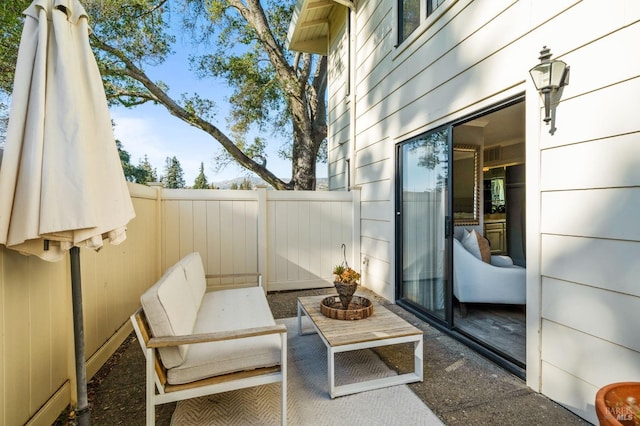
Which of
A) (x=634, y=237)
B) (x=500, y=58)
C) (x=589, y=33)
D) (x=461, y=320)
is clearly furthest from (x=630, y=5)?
(x=461, y=320)

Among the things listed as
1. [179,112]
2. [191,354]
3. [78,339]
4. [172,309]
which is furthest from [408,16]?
[179,112]

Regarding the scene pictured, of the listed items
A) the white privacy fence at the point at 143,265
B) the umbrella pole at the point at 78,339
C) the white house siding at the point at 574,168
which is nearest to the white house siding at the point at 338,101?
the white privacy fence at the point at 143,265

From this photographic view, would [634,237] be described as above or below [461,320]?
above

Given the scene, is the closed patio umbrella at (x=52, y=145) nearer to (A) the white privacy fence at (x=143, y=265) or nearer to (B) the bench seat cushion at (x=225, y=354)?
(A) the white privacy fence at (x=143, y=265)

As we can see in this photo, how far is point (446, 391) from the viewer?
220cm

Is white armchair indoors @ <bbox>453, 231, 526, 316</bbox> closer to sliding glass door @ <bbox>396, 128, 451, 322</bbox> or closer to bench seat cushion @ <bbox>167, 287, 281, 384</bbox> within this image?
sliding glass door @ <bbox>396, 128, 451, 322</bbox>

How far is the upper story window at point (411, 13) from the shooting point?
3.32m

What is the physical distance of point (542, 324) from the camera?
212 centimetres

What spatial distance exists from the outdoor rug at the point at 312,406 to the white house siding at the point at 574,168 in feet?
3.14

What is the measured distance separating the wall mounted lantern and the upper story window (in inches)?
60.4

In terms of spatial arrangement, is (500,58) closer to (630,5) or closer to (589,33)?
(589,33)

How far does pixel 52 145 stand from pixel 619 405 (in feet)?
8.61

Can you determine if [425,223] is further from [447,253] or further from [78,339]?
[78,339]

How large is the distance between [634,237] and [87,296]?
3.49 m
